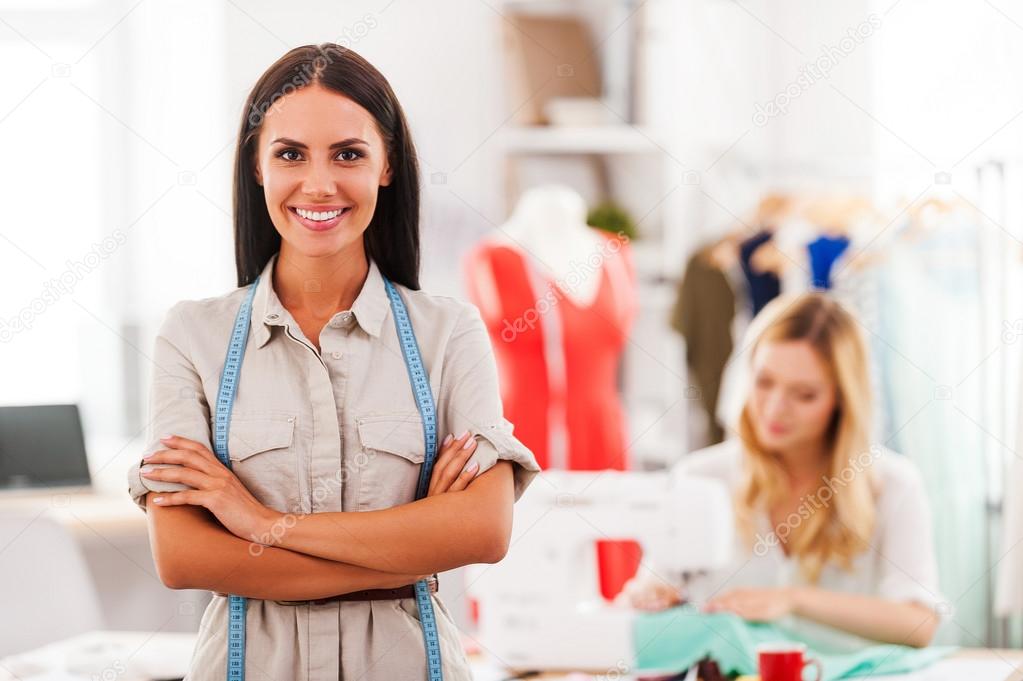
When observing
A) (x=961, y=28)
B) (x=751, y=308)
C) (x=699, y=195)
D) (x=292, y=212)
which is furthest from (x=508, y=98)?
(x=292, y=212)

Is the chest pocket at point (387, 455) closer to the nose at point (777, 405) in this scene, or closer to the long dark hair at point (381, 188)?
the long dark hair at point (381, 188)

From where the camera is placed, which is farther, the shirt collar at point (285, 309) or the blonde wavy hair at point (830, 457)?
the blonde wavy hair at point (830, 457)

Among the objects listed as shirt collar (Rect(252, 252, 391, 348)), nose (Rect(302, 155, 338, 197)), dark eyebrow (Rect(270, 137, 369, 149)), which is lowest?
shirt collar (Rect(252, 252, 391, 348))

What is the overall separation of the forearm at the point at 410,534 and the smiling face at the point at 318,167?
0.31 metres

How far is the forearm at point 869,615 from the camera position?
212cm

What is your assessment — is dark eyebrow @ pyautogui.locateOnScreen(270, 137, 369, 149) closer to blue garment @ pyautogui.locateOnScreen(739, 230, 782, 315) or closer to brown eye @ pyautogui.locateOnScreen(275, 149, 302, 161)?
brown eye @ pyautogui.locateOnScreen(275, 149, 302, 161)

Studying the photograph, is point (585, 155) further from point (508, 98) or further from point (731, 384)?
point (731, 384)

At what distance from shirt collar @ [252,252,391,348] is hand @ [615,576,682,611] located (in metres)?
0.95

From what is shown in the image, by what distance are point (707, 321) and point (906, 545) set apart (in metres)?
1.12

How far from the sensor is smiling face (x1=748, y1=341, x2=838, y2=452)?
243 cm

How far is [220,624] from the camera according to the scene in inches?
48.7

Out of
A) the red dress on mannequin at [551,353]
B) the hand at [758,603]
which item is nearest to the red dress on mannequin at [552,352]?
the red dress on mannequin at [551,353]

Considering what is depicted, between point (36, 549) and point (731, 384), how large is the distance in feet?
6.40

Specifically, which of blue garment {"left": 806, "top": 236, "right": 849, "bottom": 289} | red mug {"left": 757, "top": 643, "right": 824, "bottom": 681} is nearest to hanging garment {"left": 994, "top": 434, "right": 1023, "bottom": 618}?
blue garment {"left": 806, "top": 236, "right": 849, "bottom": 289}
